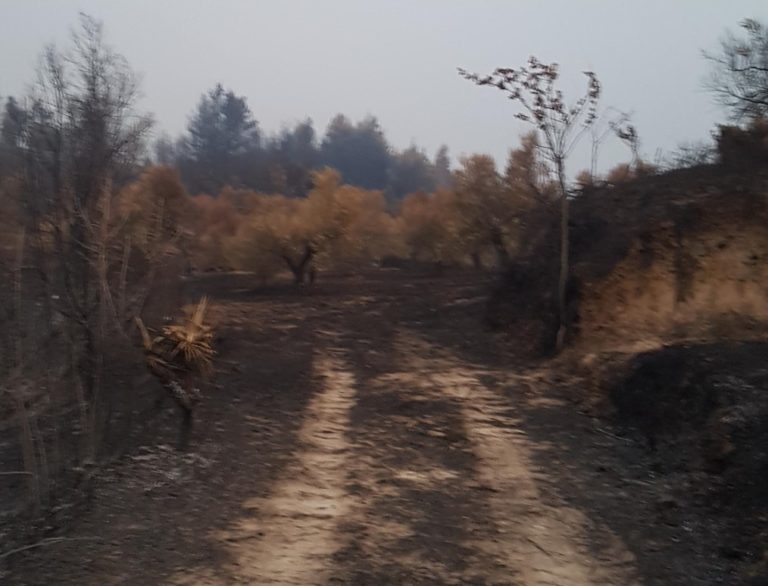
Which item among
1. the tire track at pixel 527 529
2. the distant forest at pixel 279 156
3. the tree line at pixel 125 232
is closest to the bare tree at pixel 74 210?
the tree line at pixel 125 232

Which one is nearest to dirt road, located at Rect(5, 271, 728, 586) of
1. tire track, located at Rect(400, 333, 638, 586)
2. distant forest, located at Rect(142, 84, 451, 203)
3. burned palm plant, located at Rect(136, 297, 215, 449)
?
tire track, located at Rect(400, 333, 638, 586)

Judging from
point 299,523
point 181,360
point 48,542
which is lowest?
point 299,523

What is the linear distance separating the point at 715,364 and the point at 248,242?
46.9ft

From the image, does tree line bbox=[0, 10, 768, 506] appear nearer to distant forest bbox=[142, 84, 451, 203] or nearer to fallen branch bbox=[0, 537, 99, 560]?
fallen branch bbox=[0, 537, 99, 560]

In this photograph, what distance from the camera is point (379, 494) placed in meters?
8.33

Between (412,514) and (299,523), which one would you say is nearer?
(299,523)

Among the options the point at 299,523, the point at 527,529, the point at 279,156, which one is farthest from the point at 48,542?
the point at 279,156

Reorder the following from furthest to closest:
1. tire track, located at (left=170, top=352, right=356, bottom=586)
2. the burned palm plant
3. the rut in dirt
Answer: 1. the burned palm plant
2. the rut in dirt
3. tire track, located at (left=170, top=352, right=356, bottom=586)

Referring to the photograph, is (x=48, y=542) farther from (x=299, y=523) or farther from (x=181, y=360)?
(x=181, y=360)

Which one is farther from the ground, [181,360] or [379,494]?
[181,360]

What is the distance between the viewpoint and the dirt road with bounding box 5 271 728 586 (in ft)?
21.5

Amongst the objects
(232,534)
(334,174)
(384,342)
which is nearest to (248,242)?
(334,174)

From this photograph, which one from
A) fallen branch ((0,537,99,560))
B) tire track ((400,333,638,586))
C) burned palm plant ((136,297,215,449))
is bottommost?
tire track ((400,333,638,586))

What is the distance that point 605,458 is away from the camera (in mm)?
9867
